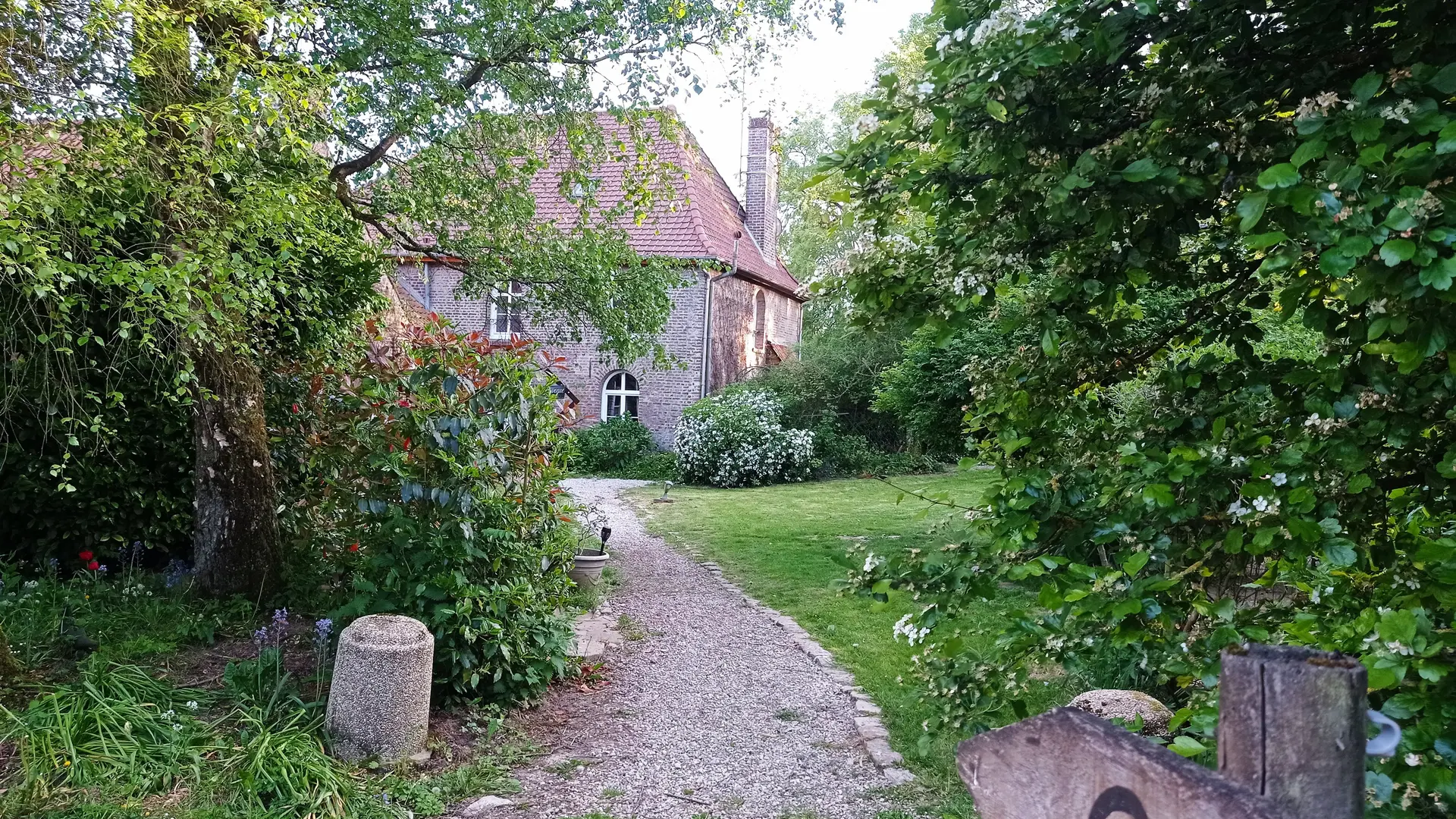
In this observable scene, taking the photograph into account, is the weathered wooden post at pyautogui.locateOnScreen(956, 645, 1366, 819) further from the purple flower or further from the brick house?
the brick house

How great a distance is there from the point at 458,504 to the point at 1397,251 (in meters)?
4.49

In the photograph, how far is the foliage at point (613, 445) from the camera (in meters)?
20.4

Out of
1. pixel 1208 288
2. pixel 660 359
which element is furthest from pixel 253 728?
pixel 660 359

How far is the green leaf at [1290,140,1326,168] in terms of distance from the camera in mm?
1589

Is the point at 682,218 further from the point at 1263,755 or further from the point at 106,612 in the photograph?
the point at 1263,755

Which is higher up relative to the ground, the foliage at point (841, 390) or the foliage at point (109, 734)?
the foliage at point (841, 390)

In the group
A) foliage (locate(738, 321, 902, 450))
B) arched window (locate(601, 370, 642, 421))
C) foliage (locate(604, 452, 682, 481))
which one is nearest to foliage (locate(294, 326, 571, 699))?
foliage (locate(604, 452, 682, 481))

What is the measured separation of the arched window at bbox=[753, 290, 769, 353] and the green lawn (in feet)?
26.2

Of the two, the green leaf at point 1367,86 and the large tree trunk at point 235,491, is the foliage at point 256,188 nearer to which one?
the large tree trunk at point 235,491

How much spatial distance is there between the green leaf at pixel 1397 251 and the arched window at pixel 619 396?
2054 centimetres

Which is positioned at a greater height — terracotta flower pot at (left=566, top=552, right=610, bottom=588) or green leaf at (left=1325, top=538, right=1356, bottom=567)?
green leaf at (left=1325, top=538, right=1356, bottom=567)

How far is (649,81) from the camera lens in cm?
797

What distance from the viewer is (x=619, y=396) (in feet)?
72.0

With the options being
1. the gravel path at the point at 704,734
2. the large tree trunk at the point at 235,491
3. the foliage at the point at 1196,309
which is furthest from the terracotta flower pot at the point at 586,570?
the foliage at the point at 1196,309
